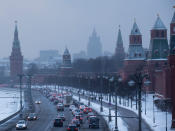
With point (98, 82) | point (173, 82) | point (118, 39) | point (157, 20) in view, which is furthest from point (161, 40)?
point (118, 39)

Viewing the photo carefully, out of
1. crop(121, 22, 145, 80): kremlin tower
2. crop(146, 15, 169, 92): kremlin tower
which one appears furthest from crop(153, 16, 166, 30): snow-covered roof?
crop(121, 22, 145, 80): kremlin tower

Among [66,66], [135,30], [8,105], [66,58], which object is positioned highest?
[135,30]

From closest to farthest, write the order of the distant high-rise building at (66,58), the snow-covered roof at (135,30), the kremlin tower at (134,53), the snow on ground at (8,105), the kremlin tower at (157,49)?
the snow on ground at (8,105) → the kremlin tower at (157,49) → the kremlin tower at (134,53) → the snow-covered roof at (135,30) → the distant high-rise building at (66,58)

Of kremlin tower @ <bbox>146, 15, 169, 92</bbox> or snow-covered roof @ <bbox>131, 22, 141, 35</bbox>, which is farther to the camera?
snow-covered roof @ <bbox>131, 22, 141, 35</bbox>

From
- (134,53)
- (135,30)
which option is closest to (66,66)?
(135,30)

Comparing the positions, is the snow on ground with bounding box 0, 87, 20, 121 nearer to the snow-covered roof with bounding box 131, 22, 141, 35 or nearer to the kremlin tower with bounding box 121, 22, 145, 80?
the kremlin tower with bounding box 121, 22, 145, 80

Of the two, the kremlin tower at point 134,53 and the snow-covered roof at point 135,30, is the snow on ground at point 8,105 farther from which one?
the snow-covered roof at point 135,30

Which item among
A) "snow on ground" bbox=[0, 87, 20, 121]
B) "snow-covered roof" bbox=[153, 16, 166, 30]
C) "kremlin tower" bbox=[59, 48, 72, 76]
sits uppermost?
"snow-covered roof" bbox=[153, 16, 166, 30]

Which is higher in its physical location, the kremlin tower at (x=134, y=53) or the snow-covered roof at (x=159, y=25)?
the snow-covered roof at (x=159, y=25)

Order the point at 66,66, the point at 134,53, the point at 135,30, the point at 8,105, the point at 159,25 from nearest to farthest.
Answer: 1. the point at 8,105
2. the point at 159,25
3. the point at 134,53
4. the point at 135,30
5. the point at 66,66

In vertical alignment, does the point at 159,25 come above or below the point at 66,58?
above

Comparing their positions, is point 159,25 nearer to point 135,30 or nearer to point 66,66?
point 135,30

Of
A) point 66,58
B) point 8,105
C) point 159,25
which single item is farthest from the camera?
point 66,58

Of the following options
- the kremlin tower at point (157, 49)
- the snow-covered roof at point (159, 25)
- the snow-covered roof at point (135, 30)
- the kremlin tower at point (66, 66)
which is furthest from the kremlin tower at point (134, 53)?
the kremlin tower at point (66, 66)
